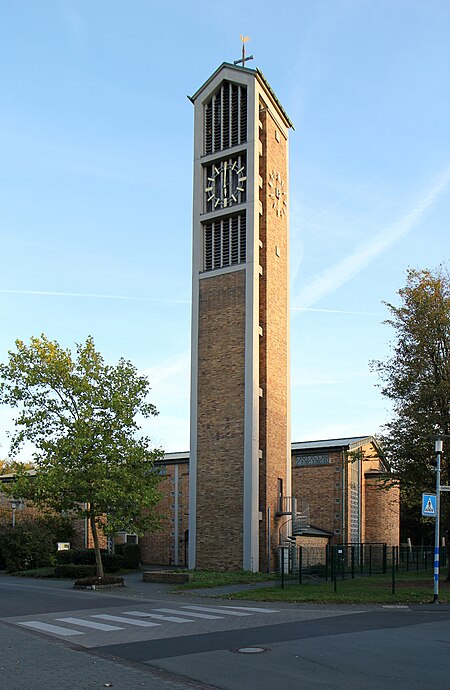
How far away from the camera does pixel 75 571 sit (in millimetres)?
35500

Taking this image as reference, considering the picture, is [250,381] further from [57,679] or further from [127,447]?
[57,679]

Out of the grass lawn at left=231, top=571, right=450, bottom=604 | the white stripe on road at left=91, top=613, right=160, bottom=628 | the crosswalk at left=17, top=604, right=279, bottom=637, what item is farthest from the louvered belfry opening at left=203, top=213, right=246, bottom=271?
the white stripe on road at left=91, top=613, right=160, bottom=628

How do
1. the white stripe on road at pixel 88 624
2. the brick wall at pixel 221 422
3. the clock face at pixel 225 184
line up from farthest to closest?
the clock face at pixel 225 184, the brick wall at pixel 221 422, the white stripe on road at pixel 88 624

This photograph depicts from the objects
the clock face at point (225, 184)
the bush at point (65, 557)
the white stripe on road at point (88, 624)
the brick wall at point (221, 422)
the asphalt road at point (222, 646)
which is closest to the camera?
the asphalt road at point (222, 646)

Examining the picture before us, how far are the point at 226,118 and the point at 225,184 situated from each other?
11.9ft

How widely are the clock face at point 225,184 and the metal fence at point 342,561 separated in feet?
55.2

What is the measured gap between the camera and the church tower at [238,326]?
113 feet

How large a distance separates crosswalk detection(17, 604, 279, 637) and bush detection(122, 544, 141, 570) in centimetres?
2347

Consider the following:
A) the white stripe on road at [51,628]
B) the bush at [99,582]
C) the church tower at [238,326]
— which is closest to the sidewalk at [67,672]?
the white stripe on road at [51,628]

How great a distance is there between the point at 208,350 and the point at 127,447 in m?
7.45

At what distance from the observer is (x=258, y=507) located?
34.6 m

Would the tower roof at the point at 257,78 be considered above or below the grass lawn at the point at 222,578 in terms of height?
above

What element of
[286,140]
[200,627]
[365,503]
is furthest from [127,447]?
[365,503]

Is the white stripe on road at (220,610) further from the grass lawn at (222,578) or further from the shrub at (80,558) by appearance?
the shrub at (80,558)
